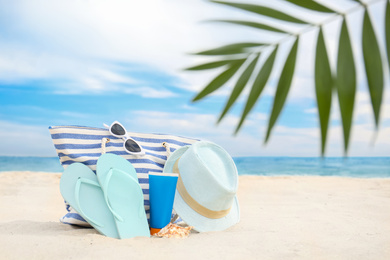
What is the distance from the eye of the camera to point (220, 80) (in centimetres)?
67

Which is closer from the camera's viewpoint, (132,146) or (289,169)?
(132,146)

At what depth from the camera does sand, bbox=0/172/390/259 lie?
5.64ft

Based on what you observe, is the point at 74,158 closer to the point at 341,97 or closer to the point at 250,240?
the point at 250,240

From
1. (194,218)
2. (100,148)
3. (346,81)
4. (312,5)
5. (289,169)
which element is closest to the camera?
(346,81)

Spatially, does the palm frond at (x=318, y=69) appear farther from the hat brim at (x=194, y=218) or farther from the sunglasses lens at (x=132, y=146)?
the sunglasses lens at (x=132, y=146)

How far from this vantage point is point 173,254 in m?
1.69

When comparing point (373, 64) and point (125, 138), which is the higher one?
point (373, 64)

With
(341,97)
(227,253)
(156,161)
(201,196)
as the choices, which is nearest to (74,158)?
(156,161)

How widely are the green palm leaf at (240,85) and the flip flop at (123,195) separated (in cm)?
146

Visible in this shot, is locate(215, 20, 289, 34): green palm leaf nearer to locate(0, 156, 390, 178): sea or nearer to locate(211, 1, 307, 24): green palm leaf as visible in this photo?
locate(211, 1, 307, 24): green palm leaf

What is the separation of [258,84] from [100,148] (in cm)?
175

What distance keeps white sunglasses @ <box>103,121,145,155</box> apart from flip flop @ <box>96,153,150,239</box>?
0.13 meters

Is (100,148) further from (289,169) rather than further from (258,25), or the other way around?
(289,169)

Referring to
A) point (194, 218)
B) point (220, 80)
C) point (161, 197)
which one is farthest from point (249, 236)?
point (220, 80)
